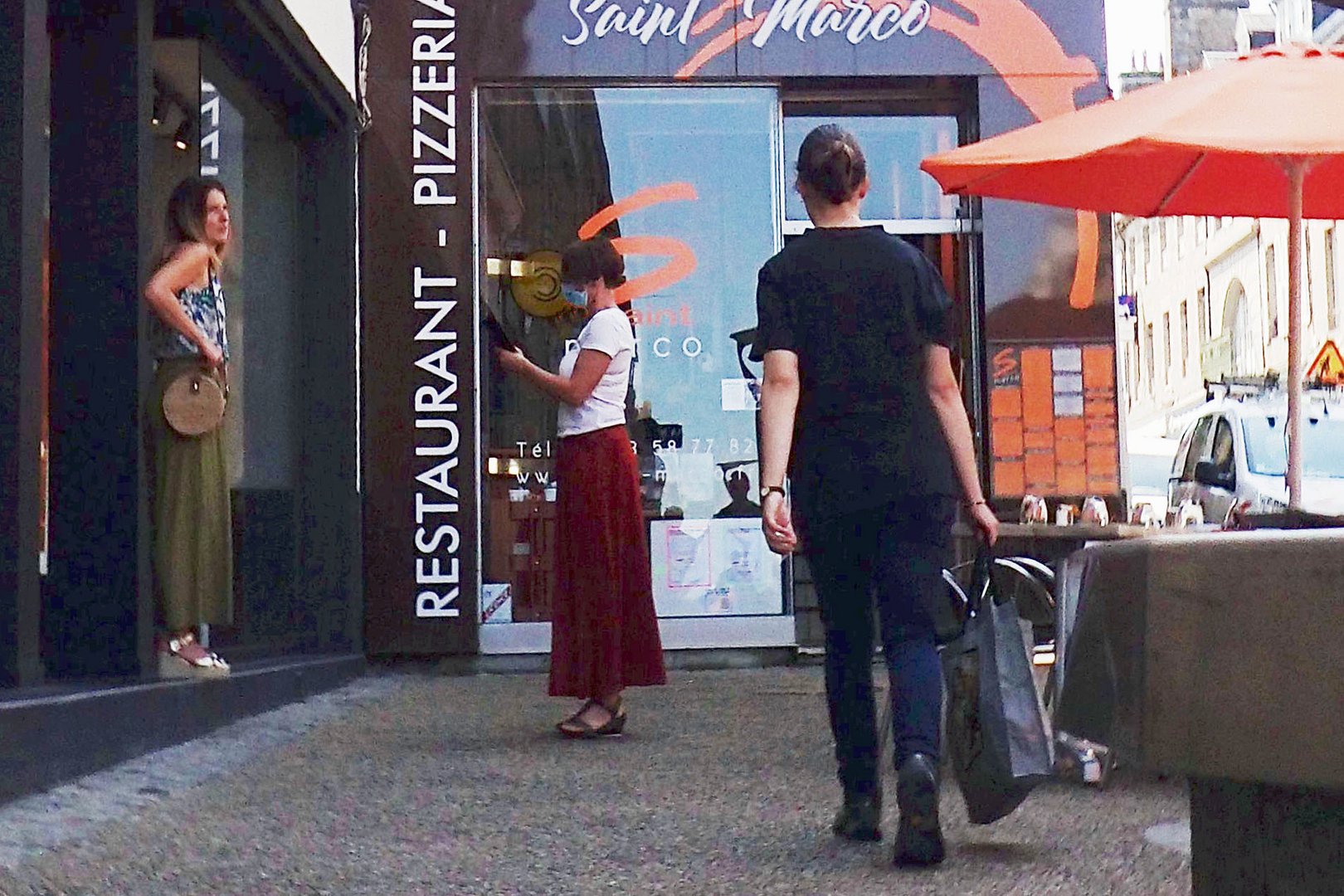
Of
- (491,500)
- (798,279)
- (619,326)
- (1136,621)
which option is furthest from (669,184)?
(1136,621)

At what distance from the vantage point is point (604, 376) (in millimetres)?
7312

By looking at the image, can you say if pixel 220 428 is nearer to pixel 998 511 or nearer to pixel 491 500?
pixel 491 500

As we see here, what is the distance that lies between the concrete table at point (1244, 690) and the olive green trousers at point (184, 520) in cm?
556

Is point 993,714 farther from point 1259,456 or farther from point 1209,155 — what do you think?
point 1259,456

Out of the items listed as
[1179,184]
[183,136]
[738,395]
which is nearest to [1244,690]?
[1179,184]

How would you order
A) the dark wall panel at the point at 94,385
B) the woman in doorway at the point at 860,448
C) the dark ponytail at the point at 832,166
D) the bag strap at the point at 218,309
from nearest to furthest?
the woman in doorway at the point at 860,448 → the dark ponytail at the point at 832,166 → the dark wall panel at the point at 94,385 → the bag strap at the point at 218,309

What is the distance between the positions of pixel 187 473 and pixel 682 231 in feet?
16.7

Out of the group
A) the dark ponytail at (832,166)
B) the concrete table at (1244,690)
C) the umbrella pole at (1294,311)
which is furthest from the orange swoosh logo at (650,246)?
the concrete table at (1244,690)

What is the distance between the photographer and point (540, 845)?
4824 mm

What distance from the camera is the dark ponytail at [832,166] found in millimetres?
4902

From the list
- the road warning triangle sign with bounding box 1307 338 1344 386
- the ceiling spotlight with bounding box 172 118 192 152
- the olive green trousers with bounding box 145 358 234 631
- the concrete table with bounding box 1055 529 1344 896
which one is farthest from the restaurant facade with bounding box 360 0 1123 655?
the road warning triangle sign with bounding box 1307 338 1344 386

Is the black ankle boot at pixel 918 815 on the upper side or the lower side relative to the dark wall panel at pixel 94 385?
lower

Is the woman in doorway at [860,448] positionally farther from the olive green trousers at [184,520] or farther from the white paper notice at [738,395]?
the white paper notice at [738,395]

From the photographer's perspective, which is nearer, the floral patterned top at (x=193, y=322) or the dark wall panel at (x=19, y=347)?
the dark wall panel at (x=19, y=347)
